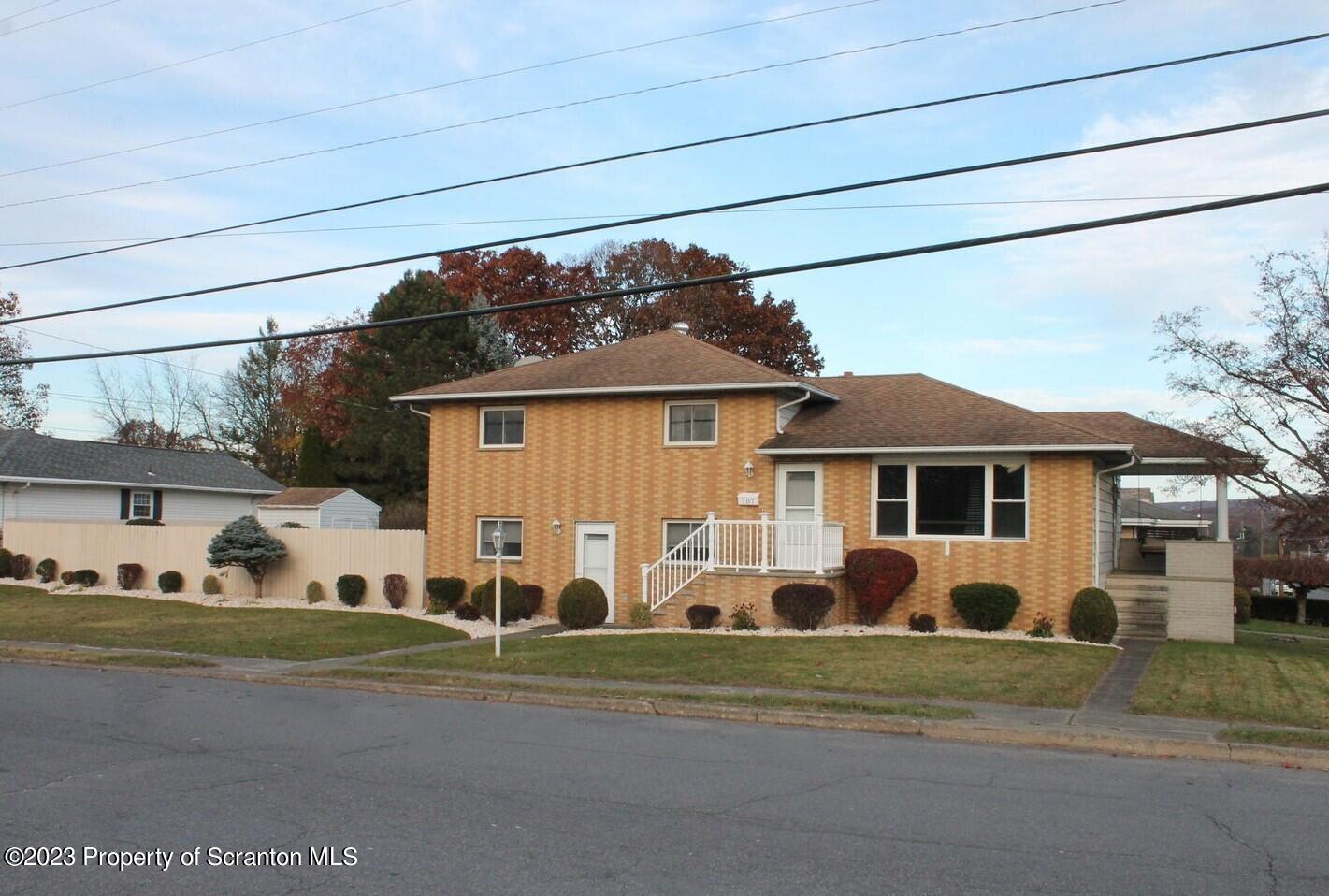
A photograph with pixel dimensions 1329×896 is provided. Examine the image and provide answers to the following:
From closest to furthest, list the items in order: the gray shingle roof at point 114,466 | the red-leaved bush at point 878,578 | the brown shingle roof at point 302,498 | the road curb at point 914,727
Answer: the road curb at point 914,727 → the red-leaved bush at point 878,578 → the gray shingle roof at point 114,466 → the brown shingle roof at point 302,498

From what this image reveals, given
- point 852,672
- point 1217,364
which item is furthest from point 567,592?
point 1217,364

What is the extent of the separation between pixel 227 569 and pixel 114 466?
523 inches

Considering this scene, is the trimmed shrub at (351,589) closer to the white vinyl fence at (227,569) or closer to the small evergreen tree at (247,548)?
the white vinyl fence at (227,569)

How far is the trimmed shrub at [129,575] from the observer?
30.2m

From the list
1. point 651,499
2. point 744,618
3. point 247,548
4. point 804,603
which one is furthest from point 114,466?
point 804,603

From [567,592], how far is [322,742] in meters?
11.7

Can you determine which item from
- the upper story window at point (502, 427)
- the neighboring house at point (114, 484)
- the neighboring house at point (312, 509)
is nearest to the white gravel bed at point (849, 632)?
the upper story window at point (502, 427)

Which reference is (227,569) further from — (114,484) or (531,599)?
(114,484)

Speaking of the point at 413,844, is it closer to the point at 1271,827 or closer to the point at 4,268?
the point at 1271,827

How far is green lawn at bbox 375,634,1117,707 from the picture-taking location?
46.2 feet

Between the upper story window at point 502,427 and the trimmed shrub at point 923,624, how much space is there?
9712 millimetres

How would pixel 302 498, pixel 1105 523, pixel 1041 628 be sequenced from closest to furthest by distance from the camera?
1. pixel 1041 628
2. pixel 1105 523
3. pixel 302 498

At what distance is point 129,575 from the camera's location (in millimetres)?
30203

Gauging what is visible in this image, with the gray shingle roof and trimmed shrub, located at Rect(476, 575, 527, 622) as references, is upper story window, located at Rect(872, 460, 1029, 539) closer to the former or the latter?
trimmed shrub, located at Rect(476, 575, 527, 622)
